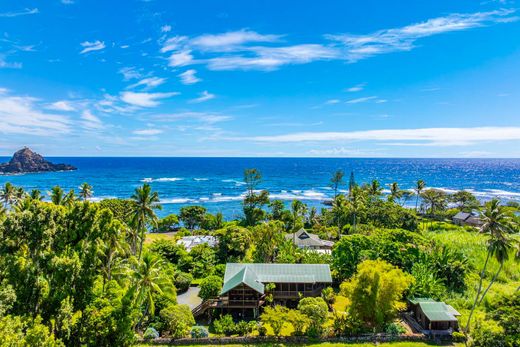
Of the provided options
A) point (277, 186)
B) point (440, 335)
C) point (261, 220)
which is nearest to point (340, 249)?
point (440, 335)

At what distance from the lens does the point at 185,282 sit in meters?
40.1

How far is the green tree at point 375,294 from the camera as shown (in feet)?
98.3

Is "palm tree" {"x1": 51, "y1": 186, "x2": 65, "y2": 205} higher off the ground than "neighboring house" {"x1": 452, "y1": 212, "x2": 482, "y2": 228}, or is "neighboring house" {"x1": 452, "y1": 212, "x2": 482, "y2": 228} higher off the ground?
"palm tree" {"x1": 51, "y1": 186, "x2": 65, "y2": 205}

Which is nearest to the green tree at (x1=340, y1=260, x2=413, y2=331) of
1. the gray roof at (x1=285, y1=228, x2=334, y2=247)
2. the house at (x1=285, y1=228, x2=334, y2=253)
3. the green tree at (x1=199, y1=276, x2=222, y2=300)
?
the green tree at (x1=199, y1=276, x2=222, y2=300)

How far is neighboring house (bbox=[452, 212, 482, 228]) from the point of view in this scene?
75588 millimetres

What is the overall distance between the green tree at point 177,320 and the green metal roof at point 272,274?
4862mm

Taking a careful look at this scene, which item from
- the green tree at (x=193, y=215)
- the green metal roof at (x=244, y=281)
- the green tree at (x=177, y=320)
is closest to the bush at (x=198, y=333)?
the green tree at (x=177, y=320)

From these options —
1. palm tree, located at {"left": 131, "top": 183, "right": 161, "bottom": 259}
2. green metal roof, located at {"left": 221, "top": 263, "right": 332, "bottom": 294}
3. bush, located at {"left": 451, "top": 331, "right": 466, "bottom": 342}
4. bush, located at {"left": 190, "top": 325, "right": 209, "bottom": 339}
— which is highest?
palm tree, located at {"left": 131, "top": 183, "right": 161, "bottom": 259}

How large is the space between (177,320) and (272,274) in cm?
1175

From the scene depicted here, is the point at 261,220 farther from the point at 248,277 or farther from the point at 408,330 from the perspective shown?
the point at 408,330

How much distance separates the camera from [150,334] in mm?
29250

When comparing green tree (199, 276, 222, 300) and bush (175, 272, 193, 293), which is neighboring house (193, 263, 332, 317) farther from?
bush (175, 272, 193, 293)

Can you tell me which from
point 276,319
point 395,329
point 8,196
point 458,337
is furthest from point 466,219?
point 8,196

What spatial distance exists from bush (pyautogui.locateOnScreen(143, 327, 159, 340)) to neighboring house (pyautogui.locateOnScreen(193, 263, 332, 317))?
5597 millimetres
